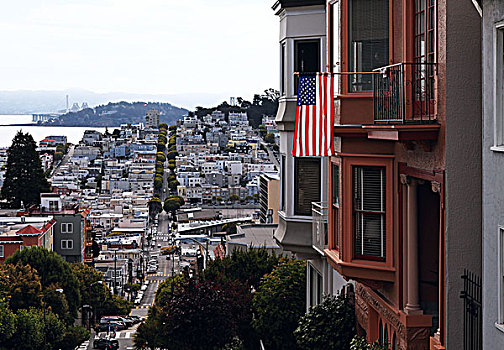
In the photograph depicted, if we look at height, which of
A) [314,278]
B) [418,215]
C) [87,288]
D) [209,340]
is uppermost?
[418,215]

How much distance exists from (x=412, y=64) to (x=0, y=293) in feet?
117

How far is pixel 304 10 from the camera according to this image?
54.8 ft

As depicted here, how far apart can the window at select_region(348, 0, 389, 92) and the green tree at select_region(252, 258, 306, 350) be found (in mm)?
9406

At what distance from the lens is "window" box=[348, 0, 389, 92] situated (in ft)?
37.7

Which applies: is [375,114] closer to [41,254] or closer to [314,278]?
[314,278]

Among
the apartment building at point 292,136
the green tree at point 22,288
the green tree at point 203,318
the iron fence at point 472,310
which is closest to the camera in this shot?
the iron fence at point 472,310

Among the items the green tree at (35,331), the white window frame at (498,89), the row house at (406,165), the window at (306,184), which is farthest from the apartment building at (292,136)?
the green tree at (35,331)

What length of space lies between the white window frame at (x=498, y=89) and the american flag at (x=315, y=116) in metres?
3.67

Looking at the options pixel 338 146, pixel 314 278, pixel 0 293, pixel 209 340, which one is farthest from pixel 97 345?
pixel 338 146

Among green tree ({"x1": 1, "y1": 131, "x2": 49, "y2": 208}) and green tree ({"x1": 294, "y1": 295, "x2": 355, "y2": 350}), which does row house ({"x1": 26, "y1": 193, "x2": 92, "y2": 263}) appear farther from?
green tree ({"x1": 294, "y1": 295, "x2": 355, "y2": 350})

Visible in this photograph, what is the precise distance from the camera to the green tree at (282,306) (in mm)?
20281

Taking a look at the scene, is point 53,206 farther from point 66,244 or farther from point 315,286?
point 315,286

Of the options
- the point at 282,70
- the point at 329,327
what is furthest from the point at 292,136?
the point at 329,327

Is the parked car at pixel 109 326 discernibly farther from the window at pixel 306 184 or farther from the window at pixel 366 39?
the window at pixel 366 39
